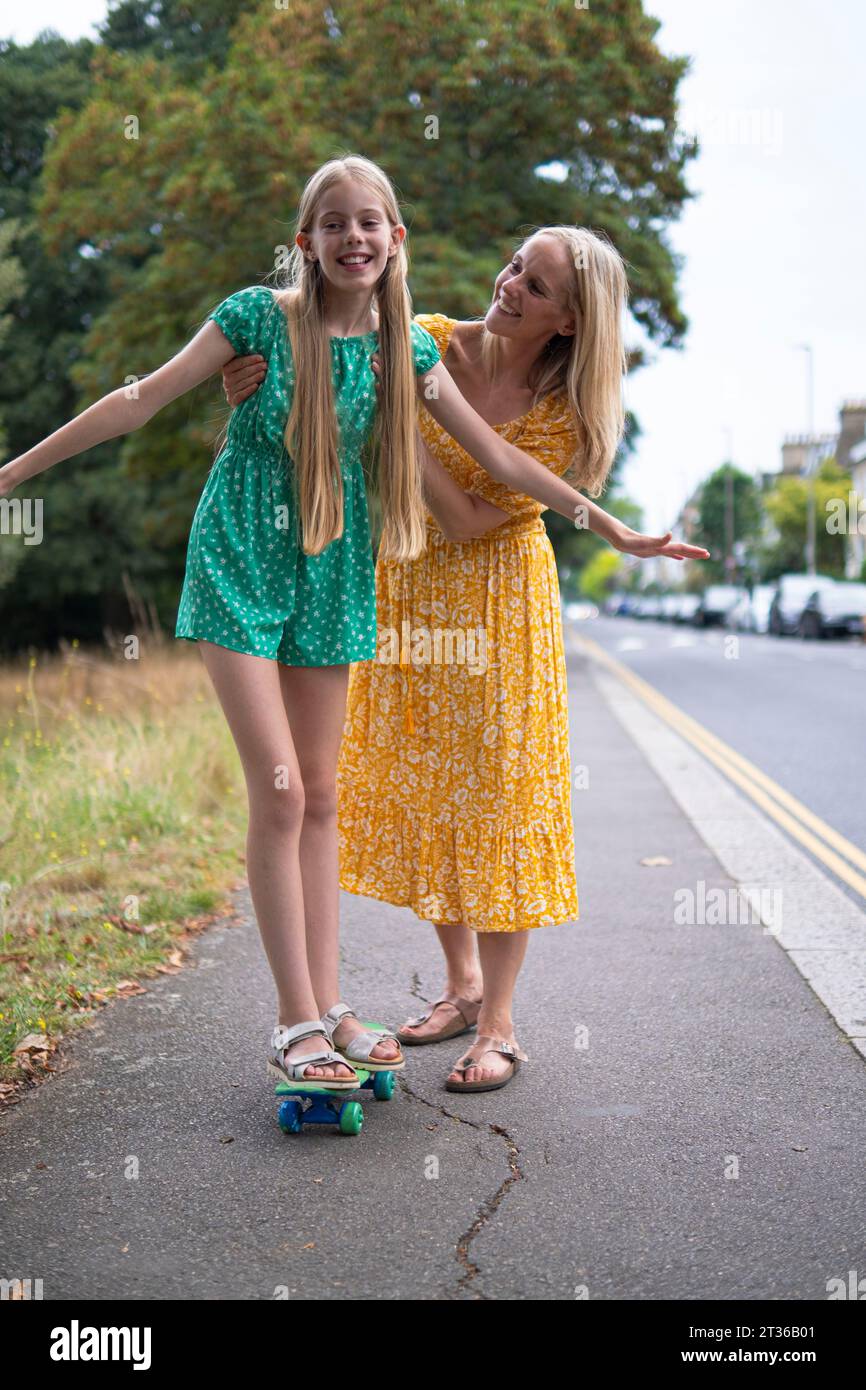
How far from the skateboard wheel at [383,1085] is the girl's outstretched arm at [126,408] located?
1.55 meters

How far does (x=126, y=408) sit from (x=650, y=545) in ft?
4.00

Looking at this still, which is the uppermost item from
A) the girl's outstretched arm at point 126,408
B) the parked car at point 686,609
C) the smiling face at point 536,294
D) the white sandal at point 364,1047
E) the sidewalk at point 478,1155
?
the smiling face at point 536,294

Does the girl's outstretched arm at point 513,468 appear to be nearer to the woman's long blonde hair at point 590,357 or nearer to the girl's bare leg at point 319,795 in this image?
the woman's long blonde hair at point 590,357

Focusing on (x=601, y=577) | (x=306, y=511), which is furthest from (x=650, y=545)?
(x=601, y=577)

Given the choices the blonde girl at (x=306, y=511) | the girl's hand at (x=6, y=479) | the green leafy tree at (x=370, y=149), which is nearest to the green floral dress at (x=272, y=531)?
the blonde girl at (x=306, y=511)

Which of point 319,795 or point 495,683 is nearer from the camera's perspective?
point 319,795

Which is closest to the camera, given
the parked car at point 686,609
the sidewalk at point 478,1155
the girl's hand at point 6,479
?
the sidewalk at point 478,1155

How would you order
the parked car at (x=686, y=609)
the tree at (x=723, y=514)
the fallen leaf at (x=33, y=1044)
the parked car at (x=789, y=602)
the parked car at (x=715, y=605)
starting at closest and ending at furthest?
the fallen leaf at (x=33, y=1044), the parked car at (x=789, y=602), the parked car at (x=715, y=605), the parked car at (x=686, y=609), the tree at (x=723, y=514)

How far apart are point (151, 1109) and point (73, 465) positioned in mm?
24176

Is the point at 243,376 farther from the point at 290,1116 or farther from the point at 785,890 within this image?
the point at 785,890

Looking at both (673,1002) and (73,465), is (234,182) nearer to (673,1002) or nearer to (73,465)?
(73,465)

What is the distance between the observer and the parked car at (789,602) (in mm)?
33688

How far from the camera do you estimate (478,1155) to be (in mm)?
2848

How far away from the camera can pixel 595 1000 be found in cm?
400
